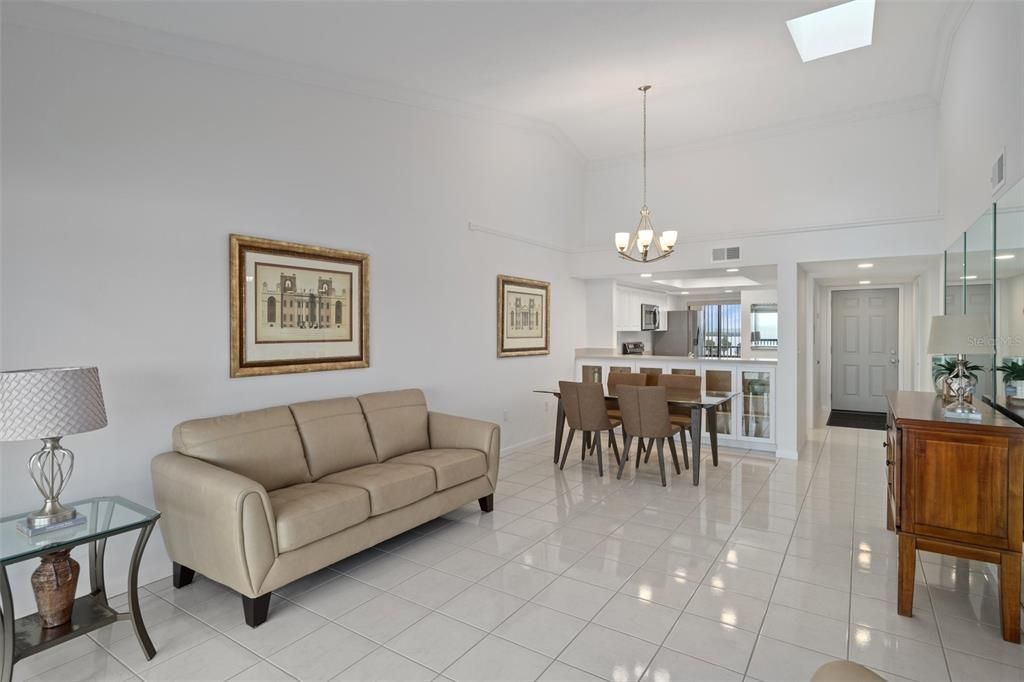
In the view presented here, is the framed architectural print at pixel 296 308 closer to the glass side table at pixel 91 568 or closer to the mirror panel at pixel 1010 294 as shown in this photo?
the glass side table at pixel 91 568

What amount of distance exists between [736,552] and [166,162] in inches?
161

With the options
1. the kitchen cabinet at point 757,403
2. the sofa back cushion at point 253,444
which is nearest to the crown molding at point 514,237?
the kitchen cabinet at point 757,403

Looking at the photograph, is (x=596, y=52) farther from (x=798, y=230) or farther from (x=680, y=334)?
(x=680, y=334)

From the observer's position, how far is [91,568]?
2.45 meters

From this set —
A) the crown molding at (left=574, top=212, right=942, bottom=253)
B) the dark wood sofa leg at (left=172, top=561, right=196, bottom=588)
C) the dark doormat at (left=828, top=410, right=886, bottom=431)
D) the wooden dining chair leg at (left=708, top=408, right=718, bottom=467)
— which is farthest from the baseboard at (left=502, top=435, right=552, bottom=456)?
the dark doormat at (left=828, top=410, right=886, bottom=431)

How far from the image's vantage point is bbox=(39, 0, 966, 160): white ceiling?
3320 mm

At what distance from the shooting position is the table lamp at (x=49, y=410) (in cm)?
205

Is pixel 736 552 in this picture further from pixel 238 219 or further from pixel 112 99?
pixel 112 99

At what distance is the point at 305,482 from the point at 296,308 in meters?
1.19

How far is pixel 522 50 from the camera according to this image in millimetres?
4086

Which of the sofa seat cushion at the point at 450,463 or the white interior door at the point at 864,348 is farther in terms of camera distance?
the white interior door at the point at 864,348

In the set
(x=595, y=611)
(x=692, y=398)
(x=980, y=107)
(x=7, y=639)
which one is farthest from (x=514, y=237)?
(x=7, y=639)

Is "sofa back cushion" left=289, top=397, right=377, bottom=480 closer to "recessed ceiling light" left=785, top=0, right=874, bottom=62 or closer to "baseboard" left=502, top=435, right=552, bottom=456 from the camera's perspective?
"baseboard" left=502, top=435, right=552, bottom=456

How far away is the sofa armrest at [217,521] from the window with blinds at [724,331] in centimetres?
816
